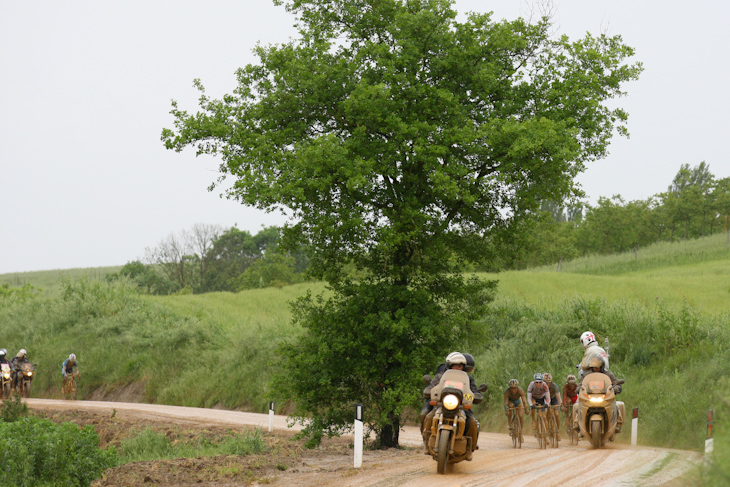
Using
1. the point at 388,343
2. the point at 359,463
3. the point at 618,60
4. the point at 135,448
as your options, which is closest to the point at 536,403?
the point at 388,343

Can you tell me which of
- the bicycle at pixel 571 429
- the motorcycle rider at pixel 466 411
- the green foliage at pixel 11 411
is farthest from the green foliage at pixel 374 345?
the green foliage at pixel 11 411

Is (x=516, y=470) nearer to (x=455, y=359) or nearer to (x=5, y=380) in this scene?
(x=455, y=359)

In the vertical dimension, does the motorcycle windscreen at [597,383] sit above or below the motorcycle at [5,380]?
above

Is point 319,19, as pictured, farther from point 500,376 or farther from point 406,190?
point 500,376

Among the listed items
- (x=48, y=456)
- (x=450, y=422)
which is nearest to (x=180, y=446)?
(x=48, y=456)

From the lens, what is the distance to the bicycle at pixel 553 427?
16.6m

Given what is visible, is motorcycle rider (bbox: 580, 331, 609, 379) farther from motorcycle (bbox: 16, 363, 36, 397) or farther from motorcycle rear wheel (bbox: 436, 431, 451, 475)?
motorcycle (bbox: 16, 363, 36, 397)

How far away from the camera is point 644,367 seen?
23234 millimetres

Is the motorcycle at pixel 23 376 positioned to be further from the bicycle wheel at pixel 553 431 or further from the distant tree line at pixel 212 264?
the distant tree line at pixel 212 264

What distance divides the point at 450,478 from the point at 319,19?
40.8ft

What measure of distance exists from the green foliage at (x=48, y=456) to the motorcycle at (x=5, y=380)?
20480mm

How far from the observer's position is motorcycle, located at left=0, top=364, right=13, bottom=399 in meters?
30.7

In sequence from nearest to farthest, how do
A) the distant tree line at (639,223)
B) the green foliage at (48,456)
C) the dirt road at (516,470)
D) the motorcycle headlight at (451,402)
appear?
the dirt road at (516,470)
the green foliage at (48,456)
the motorcycle headlight at (451,402)
the distant tree line at (639,223)

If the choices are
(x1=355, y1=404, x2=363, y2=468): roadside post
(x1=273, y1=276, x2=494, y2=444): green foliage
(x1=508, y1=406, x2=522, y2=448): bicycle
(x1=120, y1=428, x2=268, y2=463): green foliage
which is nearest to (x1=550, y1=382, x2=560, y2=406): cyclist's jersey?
(x1=508, y1=406, x2=522, y2=448): bicycle
